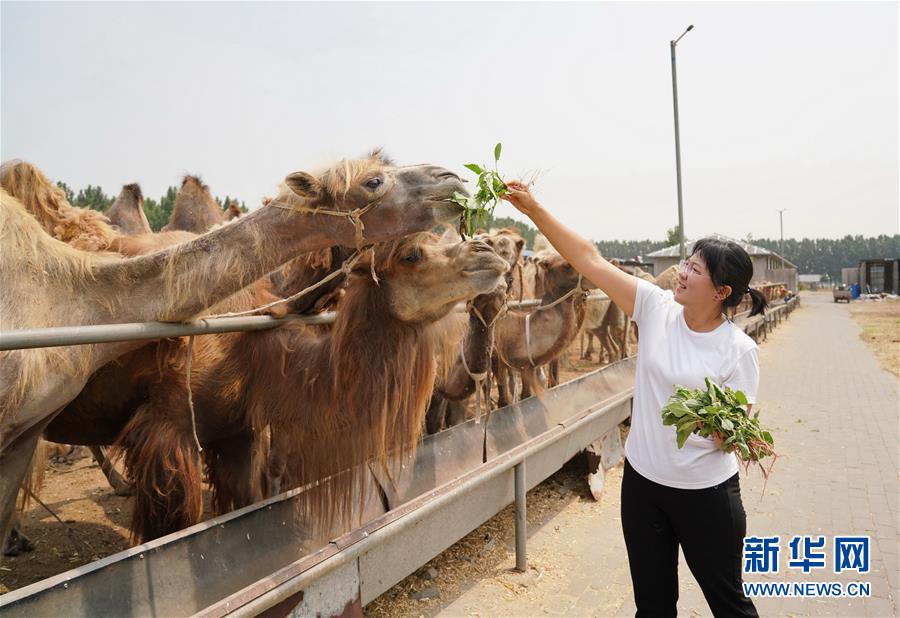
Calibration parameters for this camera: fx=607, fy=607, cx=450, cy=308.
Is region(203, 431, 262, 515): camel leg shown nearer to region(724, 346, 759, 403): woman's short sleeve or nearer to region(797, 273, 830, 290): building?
region(724, 346, 759, 403): woman's short sleeve

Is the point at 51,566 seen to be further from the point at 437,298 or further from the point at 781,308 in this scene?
the point at 781,308

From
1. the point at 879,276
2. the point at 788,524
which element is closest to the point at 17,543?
the point at 788,524

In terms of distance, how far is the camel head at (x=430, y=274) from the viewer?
3004 millimetres

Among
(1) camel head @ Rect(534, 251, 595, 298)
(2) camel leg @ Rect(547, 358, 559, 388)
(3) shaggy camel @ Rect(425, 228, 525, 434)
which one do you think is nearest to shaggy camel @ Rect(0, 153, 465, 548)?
(3) shaggy camel @ Rect(425, 228, 525, 434)

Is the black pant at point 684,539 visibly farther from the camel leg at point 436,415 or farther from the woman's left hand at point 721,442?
the camel leg at point 436,415

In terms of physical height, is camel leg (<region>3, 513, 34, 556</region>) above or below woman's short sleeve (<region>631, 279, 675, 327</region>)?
below

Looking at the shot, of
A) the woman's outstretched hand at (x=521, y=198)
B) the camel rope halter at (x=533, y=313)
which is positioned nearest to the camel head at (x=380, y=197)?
the woman's outstretched hand at (x=521, y=198)

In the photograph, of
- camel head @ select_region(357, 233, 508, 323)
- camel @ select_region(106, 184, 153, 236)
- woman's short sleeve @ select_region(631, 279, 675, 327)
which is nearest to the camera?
woman's short sleeve @ select_region(631, 279, 675, 327)

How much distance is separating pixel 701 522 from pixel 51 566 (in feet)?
14.3

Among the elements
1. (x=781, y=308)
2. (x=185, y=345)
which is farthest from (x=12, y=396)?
(x=781, y=308)

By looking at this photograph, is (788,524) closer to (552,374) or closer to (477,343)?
(477,343)

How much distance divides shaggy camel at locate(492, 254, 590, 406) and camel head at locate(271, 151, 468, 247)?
385 cm

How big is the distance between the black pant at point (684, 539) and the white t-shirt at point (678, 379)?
6 cm

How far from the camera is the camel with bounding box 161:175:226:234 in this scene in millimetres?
5941
